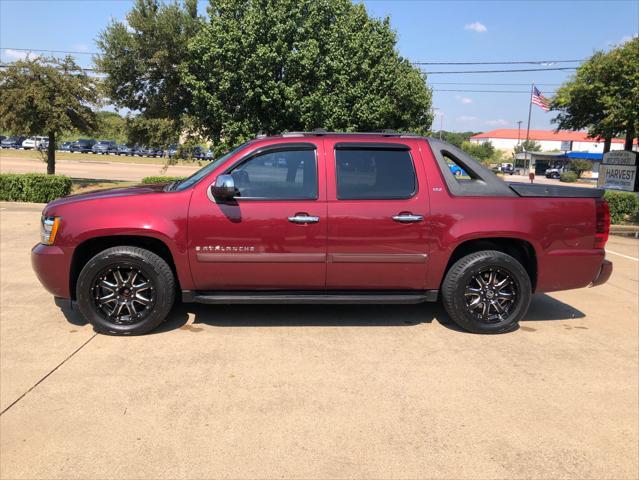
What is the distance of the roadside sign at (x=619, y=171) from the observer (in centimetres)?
1503

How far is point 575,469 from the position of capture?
2811 millimetres

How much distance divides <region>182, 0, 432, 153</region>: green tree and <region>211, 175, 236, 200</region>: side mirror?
9890mm

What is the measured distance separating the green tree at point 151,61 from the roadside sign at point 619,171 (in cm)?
1362

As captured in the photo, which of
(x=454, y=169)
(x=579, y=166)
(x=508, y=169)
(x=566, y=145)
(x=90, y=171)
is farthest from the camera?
(x=566, y=145)

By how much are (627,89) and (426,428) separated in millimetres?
15604

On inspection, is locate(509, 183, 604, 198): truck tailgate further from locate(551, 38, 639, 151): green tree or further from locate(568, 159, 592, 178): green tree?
locate(568, 159, 592, 178): green tree

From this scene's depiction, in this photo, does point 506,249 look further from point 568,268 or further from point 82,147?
point 82,147

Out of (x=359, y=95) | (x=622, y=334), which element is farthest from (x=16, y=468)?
(x=359, y=95)

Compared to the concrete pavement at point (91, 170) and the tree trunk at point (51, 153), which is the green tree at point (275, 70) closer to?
the tree trunk at point (51, 153)

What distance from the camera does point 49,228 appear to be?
452cm

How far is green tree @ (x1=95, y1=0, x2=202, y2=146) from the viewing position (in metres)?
16.2

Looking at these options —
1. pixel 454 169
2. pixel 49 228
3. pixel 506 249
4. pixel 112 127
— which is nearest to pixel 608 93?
pixel 454 169

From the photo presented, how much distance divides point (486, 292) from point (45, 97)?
18810 mm

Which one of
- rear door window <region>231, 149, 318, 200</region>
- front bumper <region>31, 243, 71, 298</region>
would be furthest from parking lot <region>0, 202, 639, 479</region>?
rear door window <region>231, 149, 318, 200</region>
